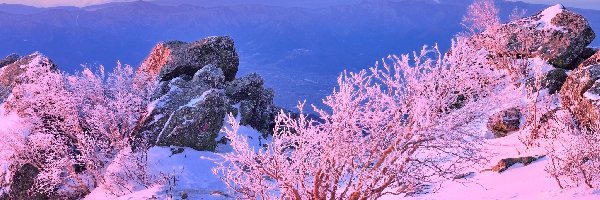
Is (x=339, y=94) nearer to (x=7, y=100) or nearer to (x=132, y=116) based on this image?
(x=132, y=116)

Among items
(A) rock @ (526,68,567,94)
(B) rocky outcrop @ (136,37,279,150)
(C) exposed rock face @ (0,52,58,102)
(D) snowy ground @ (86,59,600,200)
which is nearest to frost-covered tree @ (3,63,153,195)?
(C) exposed rock face @ (0,52,58,102)

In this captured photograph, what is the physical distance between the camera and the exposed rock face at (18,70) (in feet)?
106

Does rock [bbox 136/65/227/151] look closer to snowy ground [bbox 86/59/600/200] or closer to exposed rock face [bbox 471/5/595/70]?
snowy ground [bbox 86/59/600/200]

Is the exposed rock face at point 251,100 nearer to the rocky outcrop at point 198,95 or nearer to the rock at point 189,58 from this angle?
the rocky outcrop at point 198,95

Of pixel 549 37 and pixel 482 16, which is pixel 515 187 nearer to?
pixel 549 37

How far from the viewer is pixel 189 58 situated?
3425cm

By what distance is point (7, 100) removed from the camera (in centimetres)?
3028

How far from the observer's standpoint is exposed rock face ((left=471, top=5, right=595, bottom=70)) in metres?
30.0

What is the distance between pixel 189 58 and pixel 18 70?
11902 mm

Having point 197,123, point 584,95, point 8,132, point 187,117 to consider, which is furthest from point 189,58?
point 584,95

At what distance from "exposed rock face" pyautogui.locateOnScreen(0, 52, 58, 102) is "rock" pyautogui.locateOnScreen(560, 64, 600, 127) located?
3008cm

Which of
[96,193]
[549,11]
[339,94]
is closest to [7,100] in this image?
[96,193]

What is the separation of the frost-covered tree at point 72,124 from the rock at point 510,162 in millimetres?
18936

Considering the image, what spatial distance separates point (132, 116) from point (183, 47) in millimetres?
8462
